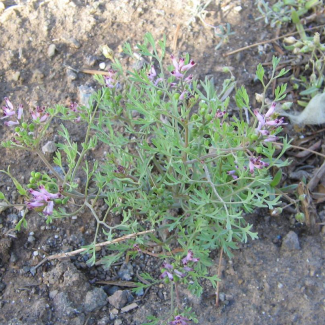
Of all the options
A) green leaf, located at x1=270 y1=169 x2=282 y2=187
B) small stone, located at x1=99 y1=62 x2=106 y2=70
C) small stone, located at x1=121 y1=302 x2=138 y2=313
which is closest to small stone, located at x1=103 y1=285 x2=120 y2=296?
small stone, located at x1=121 y1=302 x2=138 y2=313

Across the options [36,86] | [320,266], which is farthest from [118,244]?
[36,86]

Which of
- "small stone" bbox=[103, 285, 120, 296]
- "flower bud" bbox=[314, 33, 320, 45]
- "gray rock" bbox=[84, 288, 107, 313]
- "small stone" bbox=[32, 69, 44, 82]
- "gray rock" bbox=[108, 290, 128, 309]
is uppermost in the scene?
"small stone" bbox=[32, 69, 44, 82]

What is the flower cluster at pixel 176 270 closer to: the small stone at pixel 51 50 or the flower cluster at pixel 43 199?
the flower cluster at pixel 43 199

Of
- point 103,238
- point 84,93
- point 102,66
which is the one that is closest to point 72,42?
point 102,66

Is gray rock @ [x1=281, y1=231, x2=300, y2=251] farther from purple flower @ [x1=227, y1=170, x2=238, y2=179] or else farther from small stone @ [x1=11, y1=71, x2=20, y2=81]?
small stone @ [x1=11, y1=71, x2=20, y2=81]

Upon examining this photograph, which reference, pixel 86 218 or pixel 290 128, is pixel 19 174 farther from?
pixel 290 128

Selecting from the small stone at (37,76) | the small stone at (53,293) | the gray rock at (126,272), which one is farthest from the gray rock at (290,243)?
the small stone at (37,76)
